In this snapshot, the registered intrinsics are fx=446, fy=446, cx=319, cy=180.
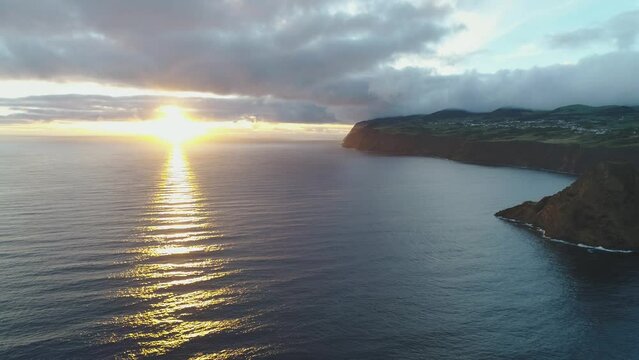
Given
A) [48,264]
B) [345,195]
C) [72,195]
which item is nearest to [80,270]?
[48,264]

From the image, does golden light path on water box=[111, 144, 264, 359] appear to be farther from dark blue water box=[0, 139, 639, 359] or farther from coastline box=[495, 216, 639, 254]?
coastline box=[495, 216, 639, 254]

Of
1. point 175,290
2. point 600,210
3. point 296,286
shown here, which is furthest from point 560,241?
point 175,290

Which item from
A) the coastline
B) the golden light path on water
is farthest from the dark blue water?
the coastline

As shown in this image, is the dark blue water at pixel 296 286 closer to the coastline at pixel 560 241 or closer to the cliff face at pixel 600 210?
the coastline at pixel 560 241

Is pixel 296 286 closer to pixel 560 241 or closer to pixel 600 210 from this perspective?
pixel 560 241

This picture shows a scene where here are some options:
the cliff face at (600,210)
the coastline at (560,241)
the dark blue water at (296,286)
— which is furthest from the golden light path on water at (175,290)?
the cliff face at (600,210)

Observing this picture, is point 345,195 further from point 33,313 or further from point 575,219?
point 33,313
